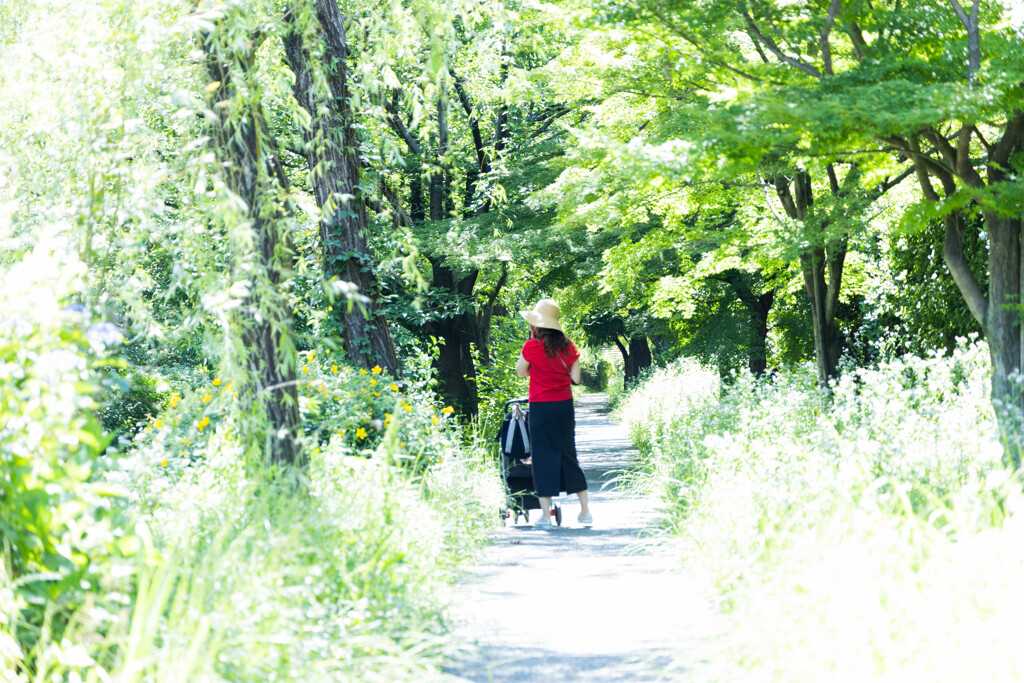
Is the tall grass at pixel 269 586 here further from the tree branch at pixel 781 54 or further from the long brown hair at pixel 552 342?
the tree branch at pixel 781 54

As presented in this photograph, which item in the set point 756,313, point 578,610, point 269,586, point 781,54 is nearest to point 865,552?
point 578,610

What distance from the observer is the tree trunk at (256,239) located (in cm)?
499

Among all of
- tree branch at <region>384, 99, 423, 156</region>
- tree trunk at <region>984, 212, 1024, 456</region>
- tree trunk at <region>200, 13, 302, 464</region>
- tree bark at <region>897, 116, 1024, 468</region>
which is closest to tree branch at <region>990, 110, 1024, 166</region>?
tree bark at <region>897, 116, 1024, 468</region>

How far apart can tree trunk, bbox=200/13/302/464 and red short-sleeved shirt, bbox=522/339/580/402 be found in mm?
2790

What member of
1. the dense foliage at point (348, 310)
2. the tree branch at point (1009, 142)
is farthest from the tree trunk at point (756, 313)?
the tree branch at point (1009, 142)

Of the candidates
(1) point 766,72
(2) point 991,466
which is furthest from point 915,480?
(1) point 766,72

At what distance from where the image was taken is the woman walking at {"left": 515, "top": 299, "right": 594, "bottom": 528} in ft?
A: 25.5

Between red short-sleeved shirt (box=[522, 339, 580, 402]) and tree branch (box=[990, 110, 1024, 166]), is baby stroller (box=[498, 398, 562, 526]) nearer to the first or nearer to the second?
red short-sleeved shirt (box=[522, 339, 580, 402])

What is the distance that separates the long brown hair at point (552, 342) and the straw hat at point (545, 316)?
44 millimetres

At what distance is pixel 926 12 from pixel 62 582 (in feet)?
22.3

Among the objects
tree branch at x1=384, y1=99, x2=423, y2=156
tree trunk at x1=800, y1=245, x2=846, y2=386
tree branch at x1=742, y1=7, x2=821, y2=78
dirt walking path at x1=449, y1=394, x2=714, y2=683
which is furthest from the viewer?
tree branch at x1=384, y1=99, x2=423, y2=156

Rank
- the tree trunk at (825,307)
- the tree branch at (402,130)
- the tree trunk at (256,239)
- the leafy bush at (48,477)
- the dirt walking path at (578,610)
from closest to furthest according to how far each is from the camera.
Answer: the leafy bush at (48,477) → the dirt walking path at (578,610) → the tree trunk at (256,239) → the tree trunk at (825,307) → the tree branch at (402,130)

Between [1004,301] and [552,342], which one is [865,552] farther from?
[1004,301]

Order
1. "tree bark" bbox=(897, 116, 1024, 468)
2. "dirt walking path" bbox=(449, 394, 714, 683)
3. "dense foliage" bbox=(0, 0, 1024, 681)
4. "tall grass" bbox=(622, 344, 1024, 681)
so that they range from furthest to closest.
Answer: "tree bark" bbox=(897, 116, 1024, 468)
"dirt walking path" bbox=(449, 394, 714, 683)
"dense foliage" bbox=(0, 0, 1024, 681)
"tall grass" bbox=(622, 344, 1024, 681)
